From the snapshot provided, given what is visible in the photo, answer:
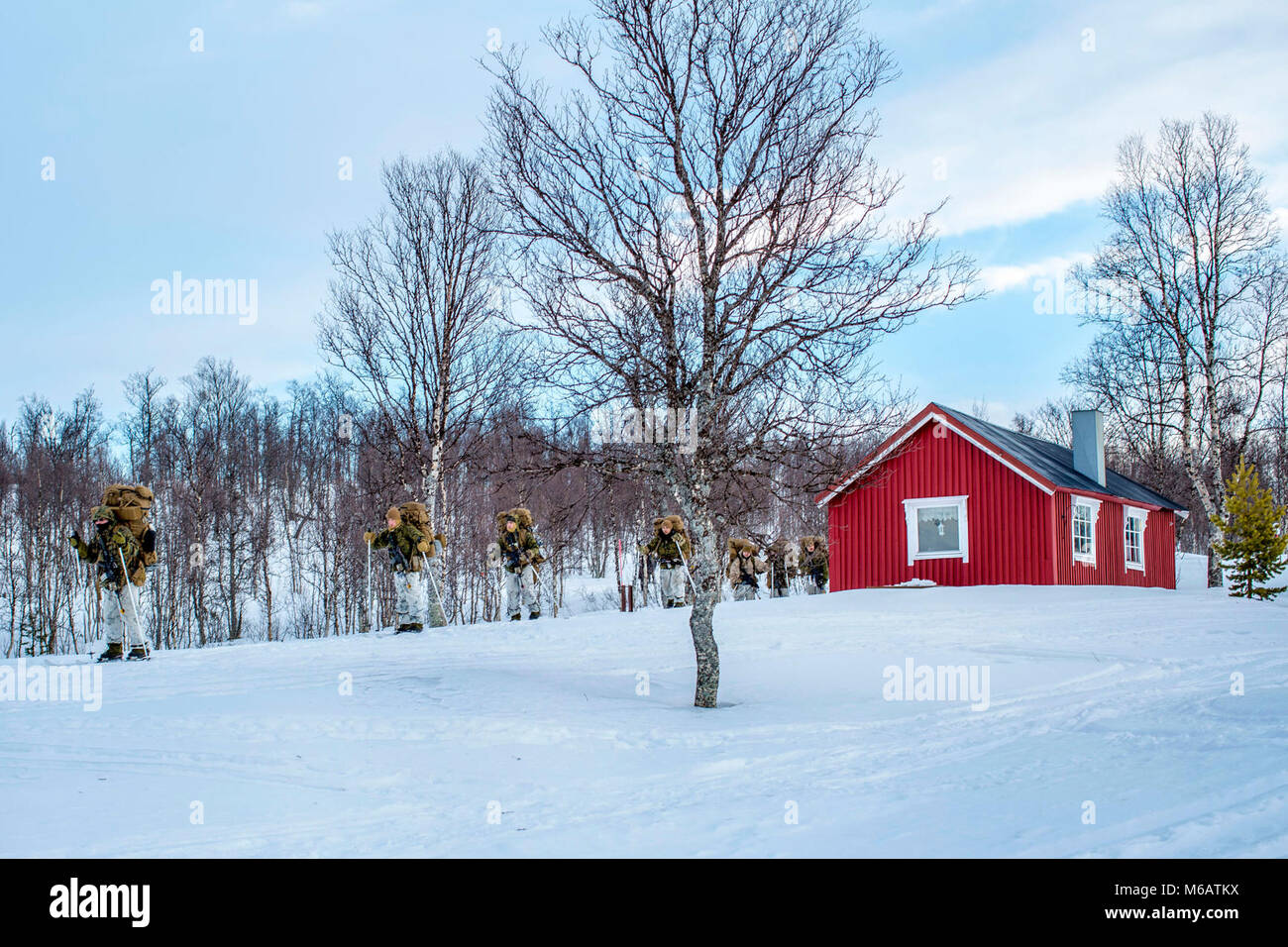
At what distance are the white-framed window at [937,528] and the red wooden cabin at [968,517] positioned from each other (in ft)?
0.08

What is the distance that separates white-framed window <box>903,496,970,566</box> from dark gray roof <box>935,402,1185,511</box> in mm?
1909

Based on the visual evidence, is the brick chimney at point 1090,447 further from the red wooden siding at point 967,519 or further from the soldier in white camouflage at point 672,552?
the soldier in white camouflage at point 672,552

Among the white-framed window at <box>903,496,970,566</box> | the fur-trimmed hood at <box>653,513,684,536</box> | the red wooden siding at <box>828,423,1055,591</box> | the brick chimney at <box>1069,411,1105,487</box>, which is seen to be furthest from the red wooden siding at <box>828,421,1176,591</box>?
the fur-trimmed hood at <box>653,513,684,536</box>

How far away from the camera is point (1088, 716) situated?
342 inches

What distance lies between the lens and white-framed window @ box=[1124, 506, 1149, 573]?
87.4 feet

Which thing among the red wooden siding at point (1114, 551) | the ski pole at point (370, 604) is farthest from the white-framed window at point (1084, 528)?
the ski pole at point (370, 604)

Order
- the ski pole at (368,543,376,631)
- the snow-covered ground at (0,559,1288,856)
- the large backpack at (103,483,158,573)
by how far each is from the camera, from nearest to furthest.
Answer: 1. the snow-covered ground at (0,559,1288,856)
2. the large backpack at (103,483,158,573)
3. the ski pole at (368,543,376,631)

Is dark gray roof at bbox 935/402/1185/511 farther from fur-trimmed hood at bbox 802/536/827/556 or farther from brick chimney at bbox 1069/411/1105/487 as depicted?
fur-trimmed hood at bbox 802/536/827/556

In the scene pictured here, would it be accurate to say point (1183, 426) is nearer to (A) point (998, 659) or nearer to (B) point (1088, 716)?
(A) point (998, 659)

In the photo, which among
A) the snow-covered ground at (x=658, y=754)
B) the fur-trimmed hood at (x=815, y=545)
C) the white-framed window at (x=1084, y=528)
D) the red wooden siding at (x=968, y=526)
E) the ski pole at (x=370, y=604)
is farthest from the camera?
the ski pole at (x=370, y=604)

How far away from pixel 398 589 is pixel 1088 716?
41.1 ft

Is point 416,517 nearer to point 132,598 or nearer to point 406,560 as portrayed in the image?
point 406,560

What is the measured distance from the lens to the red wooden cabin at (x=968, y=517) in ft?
71.0
